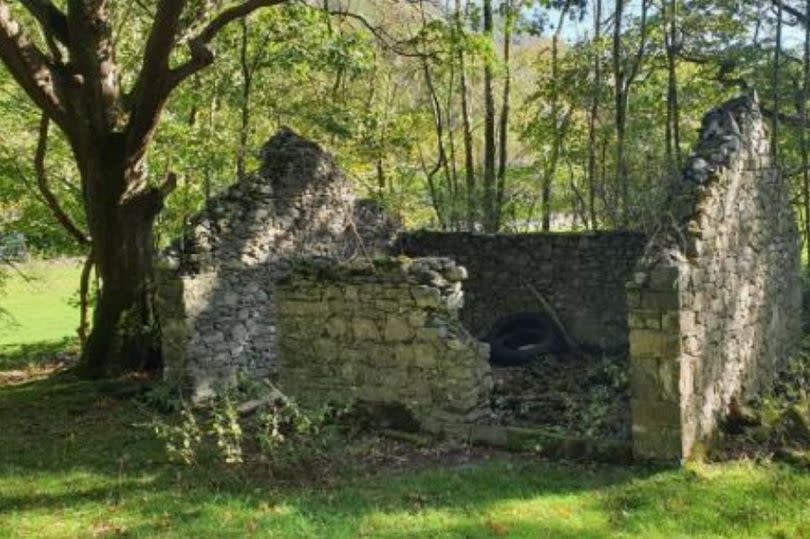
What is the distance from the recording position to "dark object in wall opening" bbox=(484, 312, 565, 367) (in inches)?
513

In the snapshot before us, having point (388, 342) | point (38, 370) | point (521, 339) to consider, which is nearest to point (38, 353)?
point (38, 370)

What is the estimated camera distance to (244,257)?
37.2 ft

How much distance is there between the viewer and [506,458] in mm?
7871

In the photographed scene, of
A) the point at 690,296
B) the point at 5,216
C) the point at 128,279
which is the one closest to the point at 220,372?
the point at 128,279

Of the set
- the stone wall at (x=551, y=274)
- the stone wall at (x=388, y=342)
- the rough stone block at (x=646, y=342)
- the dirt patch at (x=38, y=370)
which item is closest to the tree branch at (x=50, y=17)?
the stone wall at (x=388, y=342)

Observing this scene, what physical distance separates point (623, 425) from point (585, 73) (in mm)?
12976

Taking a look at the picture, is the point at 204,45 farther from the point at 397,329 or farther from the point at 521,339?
the point at 521,339

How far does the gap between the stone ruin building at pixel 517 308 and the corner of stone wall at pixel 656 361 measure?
12 millimetres

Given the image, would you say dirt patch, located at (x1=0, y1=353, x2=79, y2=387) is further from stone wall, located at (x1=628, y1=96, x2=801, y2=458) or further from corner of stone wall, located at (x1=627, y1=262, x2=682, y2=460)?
stone wall, located at (x1=628, y1=96, x2=801, y2=458)

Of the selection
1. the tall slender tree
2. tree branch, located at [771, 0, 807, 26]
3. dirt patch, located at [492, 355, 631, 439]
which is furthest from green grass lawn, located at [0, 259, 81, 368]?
tree branch, located at [771, 0, 807, 26]

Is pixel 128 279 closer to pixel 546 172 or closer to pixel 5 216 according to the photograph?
pixel 5 216

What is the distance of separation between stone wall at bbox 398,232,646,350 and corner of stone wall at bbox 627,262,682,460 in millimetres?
5455

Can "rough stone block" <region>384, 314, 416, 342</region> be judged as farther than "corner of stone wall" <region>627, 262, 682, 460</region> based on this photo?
Yes

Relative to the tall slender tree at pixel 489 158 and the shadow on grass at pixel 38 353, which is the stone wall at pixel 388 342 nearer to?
the shadow on grass at pixel 38 353
